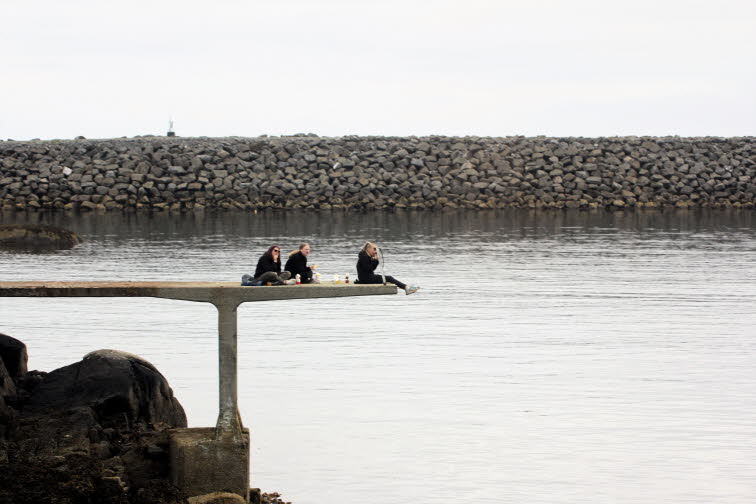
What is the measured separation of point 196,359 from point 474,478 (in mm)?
7914

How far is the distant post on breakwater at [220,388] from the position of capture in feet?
40.8

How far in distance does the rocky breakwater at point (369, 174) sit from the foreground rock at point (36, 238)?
2201 cm

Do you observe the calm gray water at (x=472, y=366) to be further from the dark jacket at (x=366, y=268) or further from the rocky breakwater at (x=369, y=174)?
the rocky breakwater at (x=369, y=174)

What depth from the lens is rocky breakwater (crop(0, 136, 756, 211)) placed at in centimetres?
6888

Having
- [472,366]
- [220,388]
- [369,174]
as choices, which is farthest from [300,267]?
[369,174]

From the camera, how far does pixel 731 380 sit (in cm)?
1869

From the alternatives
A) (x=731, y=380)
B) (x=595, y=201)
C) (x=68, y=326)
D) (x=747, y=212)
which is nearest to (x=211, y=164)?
(x=595, y=201)

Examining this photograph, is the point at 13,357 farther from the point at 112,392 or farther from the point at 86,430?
the point at 86,430

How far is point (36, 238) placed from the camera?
44938 mm

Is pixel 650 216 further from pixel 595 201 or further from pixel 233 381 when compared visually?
pixel 233 381

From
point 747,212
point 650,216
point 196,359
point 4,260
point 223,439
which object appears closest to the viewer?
point 223,439

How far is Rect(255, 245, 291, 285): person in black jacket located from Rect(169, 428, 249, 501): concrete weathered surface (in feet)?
5.71

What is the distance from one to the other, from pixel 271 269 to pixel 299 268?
0.33 m

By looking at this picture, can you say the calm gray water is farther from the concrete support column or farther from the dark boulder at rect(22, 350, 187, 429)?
the dark boulder at rect(22, 350, 187, 429)
